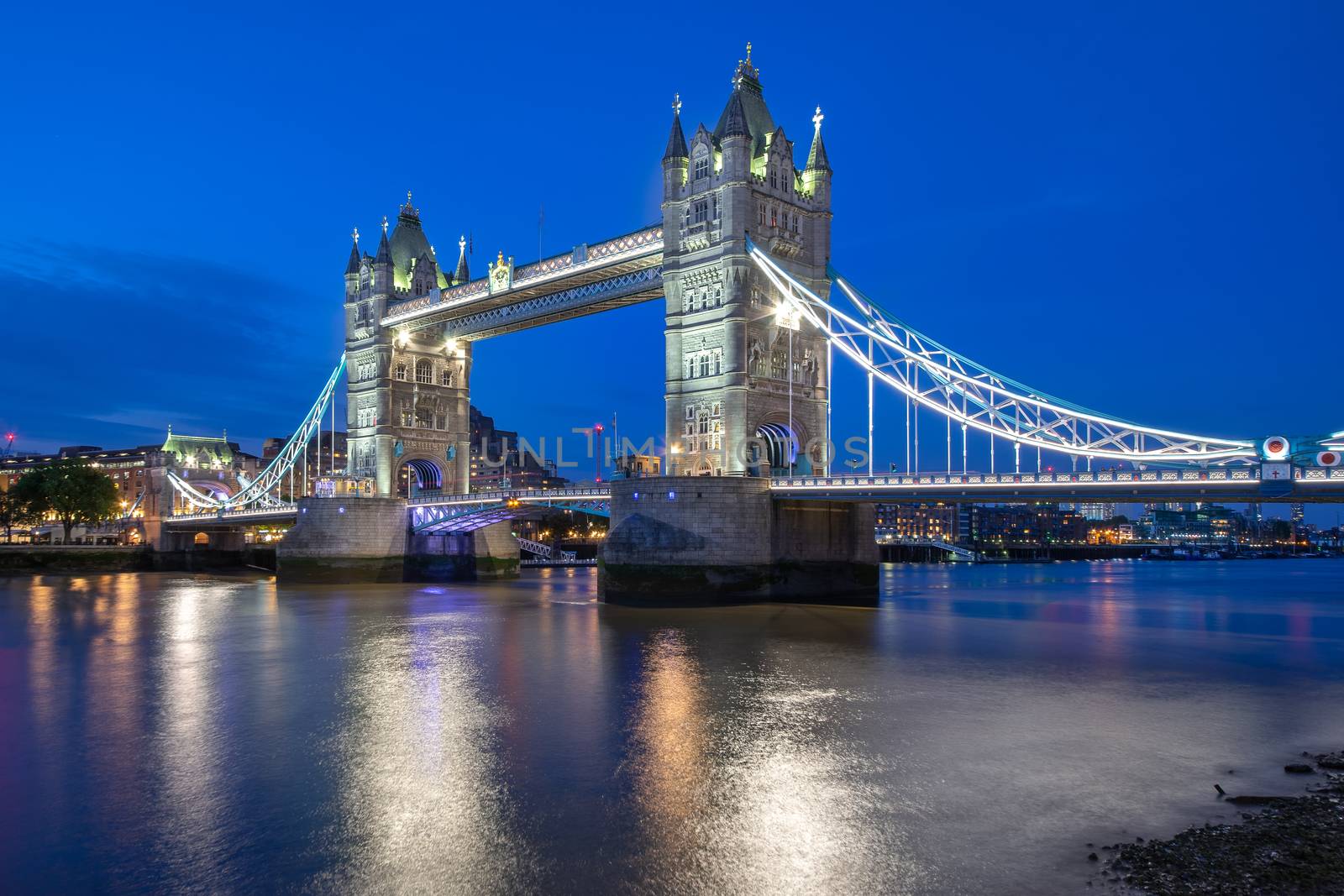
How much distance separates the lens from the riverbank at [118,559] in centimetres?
6300

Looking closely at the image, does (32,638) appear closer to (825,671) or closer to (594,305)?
(825,671)

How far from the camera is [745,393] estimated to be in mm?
37125

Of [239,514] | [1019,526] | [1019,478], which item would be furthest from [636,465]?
[1019,526]

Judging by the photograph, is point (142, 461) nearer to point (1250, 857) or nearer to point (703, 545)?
point (703, 545)

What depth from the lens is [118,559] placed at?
6900 centimetres

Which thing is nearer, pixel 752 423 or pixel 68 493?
pixel 752 423

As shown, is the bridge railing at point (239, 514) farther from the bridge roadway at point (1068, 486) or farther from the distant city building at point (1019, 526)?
the distant city building at point (1019, 526)

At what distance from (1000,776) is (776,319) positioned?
1055 inches

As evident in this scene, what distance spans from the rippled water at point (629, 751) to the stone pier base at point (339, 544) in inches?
828

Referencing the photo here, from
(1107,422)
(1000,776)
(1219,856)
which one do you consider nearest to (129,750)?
(1000,776)

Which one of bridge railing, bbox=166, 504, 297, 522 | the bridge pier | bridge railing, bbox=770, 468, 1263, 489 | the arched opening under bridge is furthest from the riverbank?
bridge railing, bbox=770, 468, 1263, 489

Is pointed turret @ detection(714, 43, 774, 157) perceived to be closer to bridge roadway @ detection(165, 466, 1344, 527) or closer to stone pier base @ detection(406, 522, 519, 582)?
bridge roadway @ detection(165, 466, 1344, 527)

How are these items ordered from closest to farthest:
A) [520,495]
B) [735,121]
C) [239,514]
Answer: [735,121], [520,495], [239,514]

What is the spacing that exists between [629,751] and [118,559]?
66.7 metres
